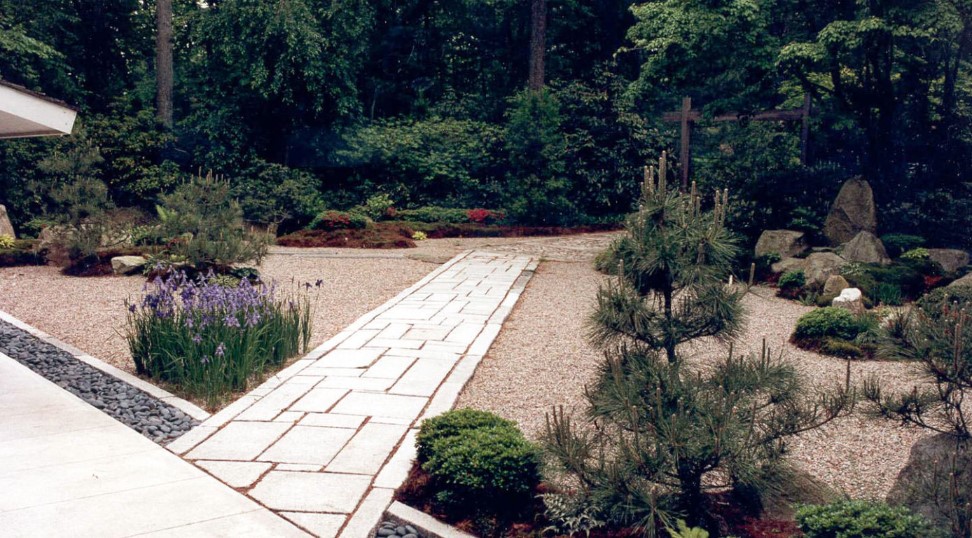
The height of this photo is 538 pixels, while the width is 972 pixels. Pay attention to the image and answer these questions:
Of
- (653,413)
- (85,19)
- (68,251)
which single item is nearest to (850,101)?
(653,413)

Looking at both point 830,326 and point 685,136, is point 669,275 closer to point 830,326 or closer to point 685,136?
point 830,326

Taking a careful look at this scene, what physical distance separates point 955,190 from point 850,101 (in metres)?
1.97

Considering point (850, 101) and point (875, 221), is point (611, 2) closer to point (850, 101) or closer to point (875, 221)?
point (850, 101)

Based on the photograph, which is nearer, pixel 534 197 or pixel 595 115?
pixel 534 197

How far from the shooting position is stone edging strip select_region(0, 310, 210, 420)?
4.65 meters

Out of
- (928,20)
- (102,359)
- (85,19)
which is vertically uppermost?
(85,19)

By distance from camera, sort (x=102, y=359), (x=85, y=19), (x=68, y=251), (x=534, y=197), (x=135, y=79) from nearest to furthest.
Result: (x=102, y=359)
(x=68, y=251)
(x=534, y=197)
(x=85, y=19)
(x=135, y=79)

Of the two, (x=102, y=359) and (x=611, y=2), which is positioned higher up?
(x=611, y=2)

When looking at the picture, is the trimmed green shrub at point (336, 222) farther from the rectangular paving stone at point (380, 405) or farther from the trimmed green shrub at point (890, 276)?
the rectangular paving stone at point (380, 405)

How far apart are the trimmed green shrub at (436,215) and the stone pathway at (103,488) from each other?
514 inches

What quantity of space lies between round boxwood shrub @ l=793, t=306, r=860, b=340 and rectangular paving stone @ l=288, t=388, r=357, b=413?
4.21m

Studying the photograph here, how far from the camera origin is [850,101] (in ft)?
38.0

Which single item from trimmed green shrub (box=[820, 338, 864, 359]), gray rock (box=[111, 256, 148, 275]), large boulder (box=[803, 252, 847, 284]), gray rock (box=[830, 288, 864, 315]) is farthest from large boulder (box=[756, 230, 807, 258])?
gray rock (box=[111, 256, 148, 275])

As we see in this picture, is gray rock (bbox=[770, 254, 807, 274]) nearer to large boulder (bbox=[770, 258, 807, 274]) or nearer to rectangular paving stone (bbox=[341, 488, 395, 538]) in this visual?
large boulder (bbox=[770, 258, 807, 274])
